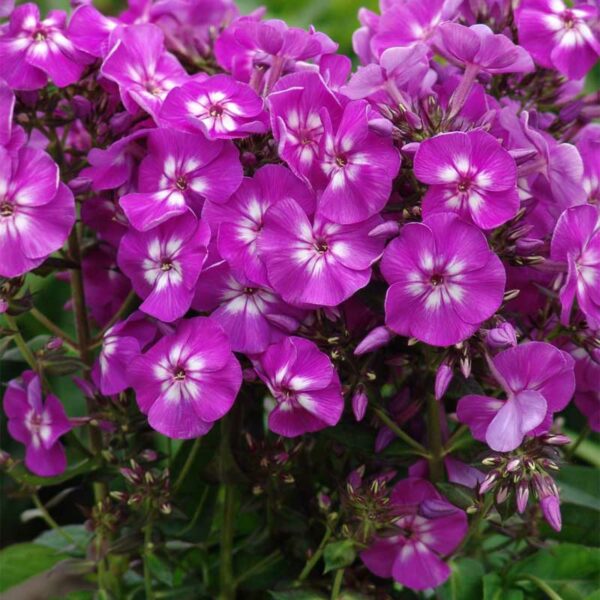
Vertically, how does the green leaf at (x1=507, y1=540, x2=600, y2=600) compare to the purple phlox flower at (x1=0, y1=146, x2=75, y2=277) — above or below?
below

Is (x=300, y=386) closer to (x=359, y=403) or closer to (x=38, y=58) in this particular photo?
(x=359, y=403)

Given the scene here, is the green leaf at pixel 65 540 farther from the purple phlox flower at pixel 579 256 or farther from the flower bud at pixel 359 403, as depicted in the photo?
the purple phlox flower at pixel 579 256

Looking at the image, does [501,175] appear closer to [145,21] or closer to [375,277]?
[375,277]

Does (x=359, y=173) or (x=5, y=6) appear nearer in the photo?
(x=359, y=173)

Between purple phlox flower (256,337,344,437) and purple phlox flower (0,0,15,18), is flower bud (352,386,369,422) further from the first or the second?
purple phlox flower (0,0,15,18)

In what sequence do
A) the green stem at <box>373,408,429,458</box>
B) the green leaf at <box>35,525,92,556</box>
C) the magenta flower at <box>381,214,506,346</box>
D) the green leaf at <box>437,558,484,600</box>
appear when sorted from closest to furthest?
the magenta flower at <box>381,214,506,346</box>, the green stem at <box>373,408,429,458</box>, the green leaf at <box>437,558,484,600</box>, the green leaf at <box>35,525,92,556</box>

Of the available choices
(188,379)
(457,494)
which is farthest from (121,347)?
(457,494)

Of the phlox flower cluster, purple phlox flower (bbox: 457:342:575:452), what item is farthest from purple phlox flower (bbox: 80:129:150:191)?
purple phlox flower (bbox: 457:342:575:452)
